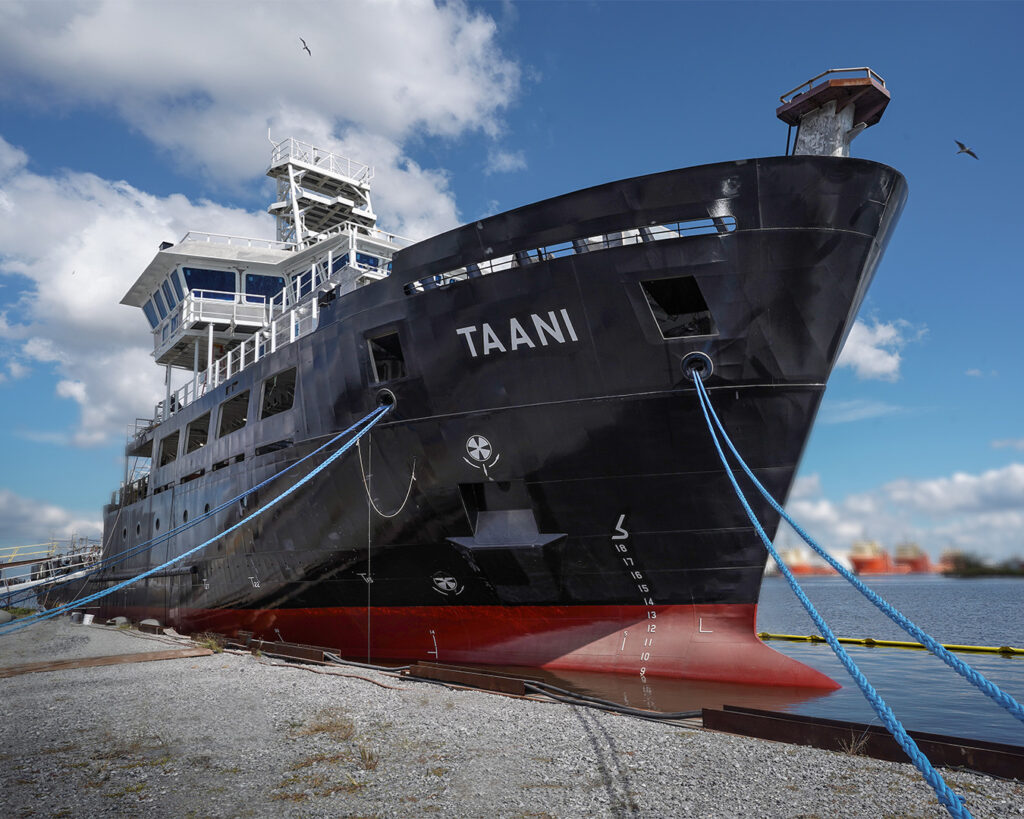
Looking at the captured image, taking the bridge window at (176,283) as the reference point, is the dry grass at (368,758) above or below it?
below

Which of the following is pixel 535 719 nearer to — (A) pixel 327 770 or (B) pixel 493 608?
(A) pixel 327 770

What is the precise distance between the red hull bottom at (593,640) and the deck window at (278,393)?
457cm

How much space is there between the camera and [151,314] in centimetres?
2162

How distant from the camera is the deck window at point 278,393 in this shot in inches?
497

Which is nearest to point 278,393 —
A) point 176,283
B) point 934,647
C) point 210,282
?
point 210,282

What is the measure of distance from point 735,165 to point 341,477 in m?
7.14

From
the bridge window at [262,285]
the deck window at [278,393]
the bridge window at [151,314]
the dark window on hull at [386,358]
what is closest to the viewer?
the dark window on hull at [386,358]

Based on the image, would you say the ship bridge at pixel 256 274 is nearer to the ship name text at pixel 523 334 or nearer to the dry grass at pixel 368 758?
the ship name text at pixel 523 334

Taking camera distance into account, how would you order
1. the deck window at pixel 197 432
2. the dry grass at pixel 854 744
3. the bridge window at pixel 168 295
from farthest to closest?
1. the bridge window at pixel 168 295
2. the deck window at pixel 197 432
3. the dry grass at pixel 854 744

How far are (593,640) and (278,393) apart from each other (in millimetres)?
8376

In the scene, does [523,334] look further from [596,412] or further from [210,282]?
[210,282]

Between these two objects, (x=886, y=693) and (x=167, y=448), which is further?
(x=167, y=448)

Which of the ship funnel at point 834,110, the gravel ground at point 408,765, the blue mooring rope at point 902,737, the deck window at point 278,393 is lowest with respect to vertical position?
the gravel ground at point 408,765

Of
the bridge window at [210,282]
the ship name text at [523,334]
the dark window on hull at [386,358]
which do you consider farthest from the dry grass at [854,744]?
the bridge window at [210,282]
